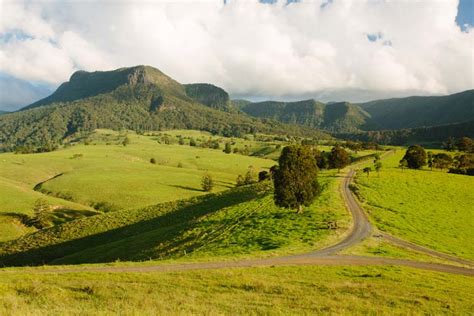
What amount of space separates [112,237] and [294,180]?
4222cm

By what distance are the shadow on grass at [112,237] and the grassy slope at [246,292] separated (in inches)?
1031

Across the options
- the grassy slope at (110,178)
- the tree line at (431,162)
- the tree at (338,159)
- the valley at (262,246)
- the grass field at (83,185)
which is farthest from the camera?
the tree line at (431,162)

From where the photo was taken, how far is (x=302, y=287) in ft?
83.3

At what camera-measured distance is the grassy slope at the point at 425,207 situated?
168ft

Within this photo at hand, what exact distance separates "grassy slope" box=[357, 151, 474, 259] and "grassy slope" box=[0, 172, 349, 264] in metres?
7.93

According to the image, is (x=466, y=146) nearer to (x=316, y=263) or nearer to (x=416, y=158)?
(x=416, y=158)

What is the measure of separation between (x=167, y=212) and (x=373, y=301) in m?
68.0

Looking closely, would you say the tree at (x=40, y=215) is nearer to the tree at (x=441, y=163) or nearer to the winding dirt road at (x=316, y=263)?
the winding dirt road at (x=316, y=263)

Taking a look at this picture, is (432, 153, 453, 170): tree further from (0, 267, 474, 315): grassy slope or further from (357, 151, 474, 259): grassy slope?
(0, 267, 474, 315): grassy slope

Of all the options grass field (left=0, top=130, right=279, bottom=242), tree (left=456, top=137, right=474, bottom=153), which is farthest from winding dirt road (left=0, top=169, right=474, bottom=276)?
tree (left=456, top=137, right=474, bottom=153)

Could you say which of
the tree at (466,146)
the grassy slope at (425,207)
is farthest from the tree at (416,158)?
the tree at (466,146)

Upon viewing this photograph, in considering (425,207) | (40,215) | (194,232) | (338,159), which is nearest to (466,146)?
(338,159)

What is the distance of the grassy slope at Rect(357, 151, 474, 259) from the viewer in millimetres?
51062

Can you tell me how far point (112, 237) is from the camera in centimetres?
7375
